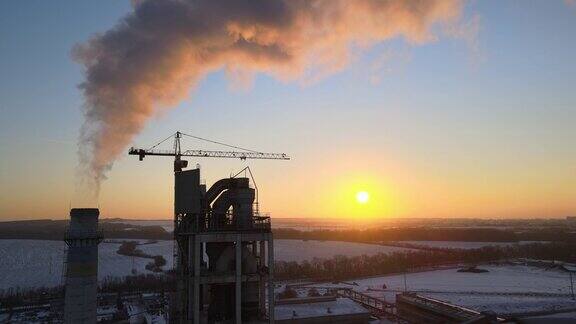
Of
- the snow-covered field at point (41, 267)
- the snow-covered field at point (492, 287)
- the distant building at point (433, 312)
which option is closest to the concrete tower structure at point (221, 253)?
the distant building at point (433, 312)

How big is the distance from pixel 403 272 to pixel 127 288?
58618mm

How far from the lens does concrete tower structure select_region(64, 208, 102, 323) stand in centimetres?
3092

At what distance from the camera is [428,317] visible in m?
49.2

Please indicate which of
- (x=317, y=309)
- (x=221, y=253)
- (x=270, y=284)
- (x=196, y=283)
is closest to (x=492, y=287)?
(x=317, y=309)

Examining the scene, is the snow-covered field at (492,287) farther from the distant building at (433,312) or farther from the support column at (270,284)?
the support column at (270,284)

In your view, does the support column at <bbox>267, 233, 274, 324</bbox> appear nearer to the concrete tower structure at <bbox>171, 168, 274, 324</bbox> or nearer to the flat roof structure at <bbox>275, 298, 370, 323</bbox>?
the concrete tower structure at <bbox>171, 168, 274, 324</bbox>

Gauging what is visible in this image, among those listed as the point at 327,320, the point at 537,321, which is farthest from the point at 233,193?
the point at 537,321

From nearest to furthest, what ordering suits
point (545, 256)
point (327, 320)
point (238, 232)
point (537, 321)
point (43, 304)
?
point (238, 232)
point (537, 321)
point (327, 320)
point (43, 304)
point (545, 256)

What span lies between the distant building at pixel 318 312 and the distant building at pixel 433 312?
5.49 metres

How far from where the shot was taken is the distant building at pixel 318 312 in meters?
48.0

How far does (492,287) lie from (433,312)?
35.2 metres

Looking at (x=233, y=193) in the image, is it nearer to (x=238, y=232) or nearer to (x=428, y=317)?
(x=238, y=232)

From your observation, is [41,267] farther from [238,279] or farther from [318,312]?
[238,279]

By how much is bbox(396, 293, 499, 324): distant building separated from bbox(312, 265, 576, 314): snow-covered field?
34.6 ft
